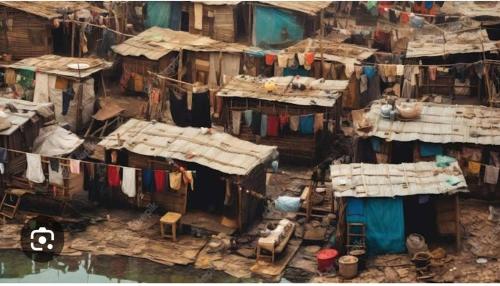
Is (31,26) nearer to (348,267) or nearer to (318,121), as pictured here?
(318,121)

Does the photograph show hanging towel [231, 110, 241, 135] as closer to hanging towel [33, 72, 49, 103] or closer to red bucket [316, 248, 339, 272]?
hanging towel [33, 72, 49, 103]

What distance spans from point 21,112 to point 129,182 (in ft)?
13.4

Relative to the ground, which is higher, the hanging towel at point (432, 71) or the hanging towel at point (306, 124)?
the hanging towel at point (432, 71)

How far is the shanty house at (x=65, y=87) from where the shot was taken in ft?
98.5

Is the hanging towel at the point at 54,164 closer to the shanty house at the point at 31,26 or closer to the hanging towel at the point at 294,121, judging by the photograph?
the hanging towel at the point at 294,121

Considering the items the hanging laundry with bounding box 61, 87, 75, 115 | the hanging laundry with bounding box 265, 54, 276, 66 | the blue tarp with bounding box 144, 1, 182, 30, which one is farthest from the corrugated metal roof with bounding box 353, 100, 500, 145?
the blue tarp with bounding box 144, 1, 182, 30

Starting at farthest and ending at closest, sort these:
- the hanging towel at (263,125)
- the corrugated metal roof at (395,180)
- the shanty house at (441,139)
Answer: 1. the hanging towel at (263,125)
2. the shanty house at (441,139)
3. the corrugated metal roof at (395,180)

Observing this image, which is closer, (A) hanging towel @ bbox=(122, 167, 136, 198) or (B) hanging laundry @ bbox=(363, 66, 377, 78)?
(A) hanging towel @ bbox=(122, 167, 136, 198)

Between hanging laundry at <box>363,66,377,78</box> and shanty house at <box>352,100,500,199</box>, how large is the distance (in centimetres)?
509

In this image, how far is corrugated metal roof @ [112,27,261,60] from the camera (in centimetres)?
3278

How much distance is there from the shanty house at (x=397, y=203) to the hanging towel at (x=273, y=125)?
17.3ft

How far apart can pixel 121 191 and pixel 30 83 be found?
317 inches

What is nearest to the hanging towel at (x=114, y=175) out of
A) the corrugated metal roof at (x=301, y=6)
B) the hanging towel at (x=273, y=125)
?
the hanging towel at (x=273, y=125)

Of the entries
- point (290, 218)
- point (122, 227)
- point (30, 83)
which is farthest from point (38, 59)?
point (290, 218)
